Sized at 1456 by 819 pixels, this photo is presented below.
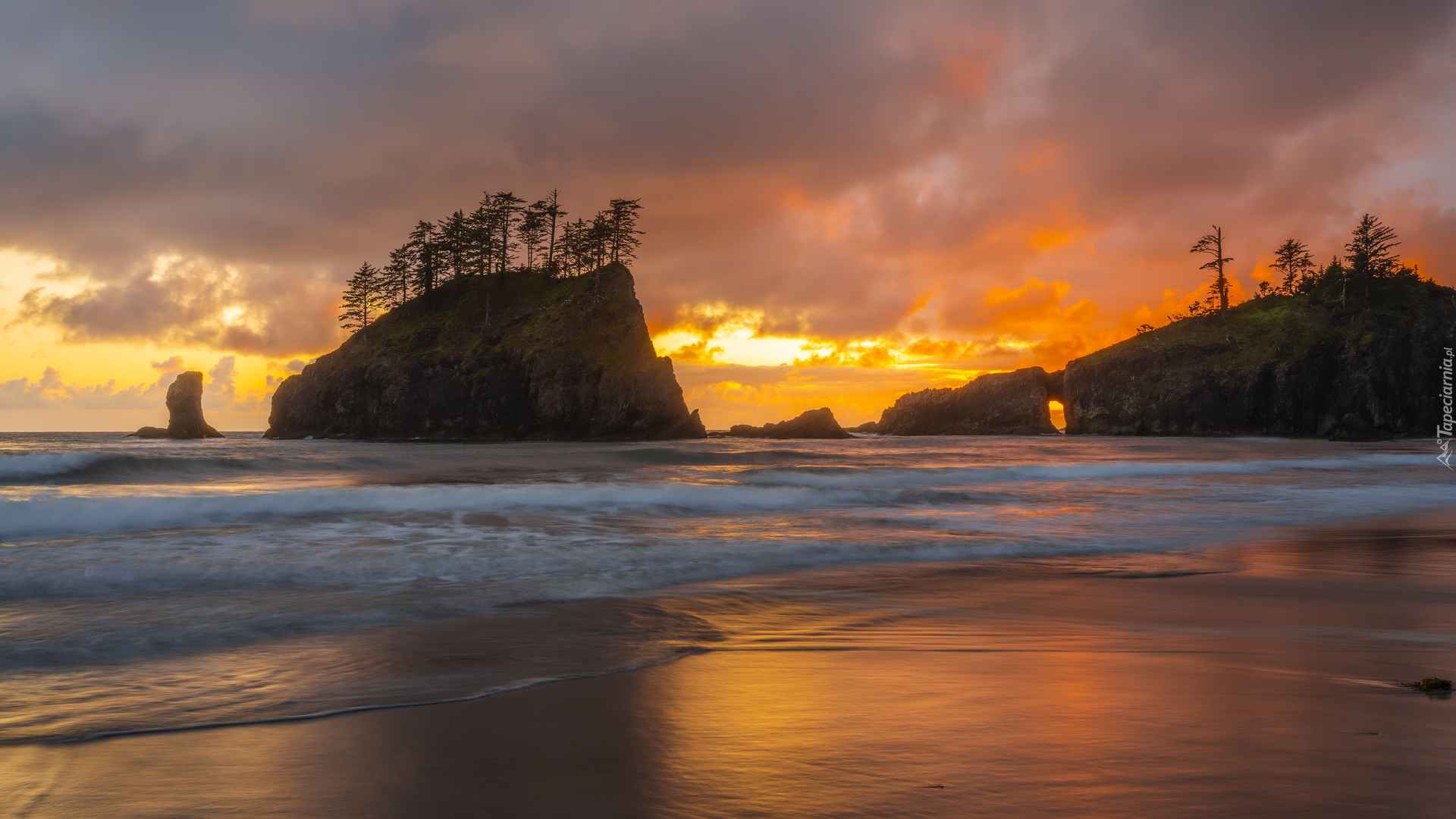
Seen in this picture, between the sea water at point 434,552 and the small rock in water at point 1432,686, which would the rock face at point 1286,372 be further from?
the small rock in water at point 1432,686

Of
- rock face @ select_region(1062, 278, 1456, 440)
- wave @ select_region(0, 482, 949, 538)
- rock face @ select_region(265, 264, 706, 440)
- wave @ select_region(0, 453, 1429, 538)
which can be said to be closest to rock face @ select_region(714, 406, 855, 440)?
rock face @ select_region(265, 264, 706, 440)

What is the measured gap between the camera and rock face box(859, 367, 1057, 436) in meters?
67.8

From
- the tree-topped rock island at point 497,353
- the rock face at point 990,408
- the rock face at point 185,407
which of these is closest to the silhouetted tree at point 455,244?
the tree-topped rock island at point 497,353

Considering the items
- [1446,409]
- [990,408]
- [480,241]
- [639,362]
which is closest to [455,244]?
[480,241]

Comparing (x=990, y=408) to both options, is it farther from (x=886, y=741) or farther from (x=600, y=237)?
(x=886, y=741)

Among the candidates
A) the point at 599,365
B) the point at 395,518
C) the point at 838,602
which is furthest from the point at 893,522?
the point at 599,365

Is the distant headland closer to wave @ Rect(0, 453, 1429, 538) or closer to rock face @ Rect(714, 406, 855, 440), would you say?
rock face @ Rect(714, 406, 855, 440)

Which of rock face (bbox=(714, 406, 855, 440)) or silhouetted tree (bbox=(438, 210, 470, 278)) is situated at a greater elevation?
silhouetted tree (bbox=(438, 210, 470, 278))

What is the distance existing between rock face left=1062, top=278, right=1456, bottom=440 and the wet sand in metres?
59.4

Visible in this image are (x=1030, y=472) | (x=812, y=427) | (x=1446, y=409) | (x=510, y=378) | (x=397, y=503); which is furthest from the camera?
(x=812, y=427)

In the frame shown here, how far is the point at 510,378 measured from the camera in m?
55.3

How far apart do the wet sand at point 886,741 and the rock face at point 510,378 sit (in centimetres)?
4851

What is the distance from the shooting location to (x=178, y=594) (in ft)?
19.7

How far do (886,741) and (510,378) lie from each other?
5499 centimetres
